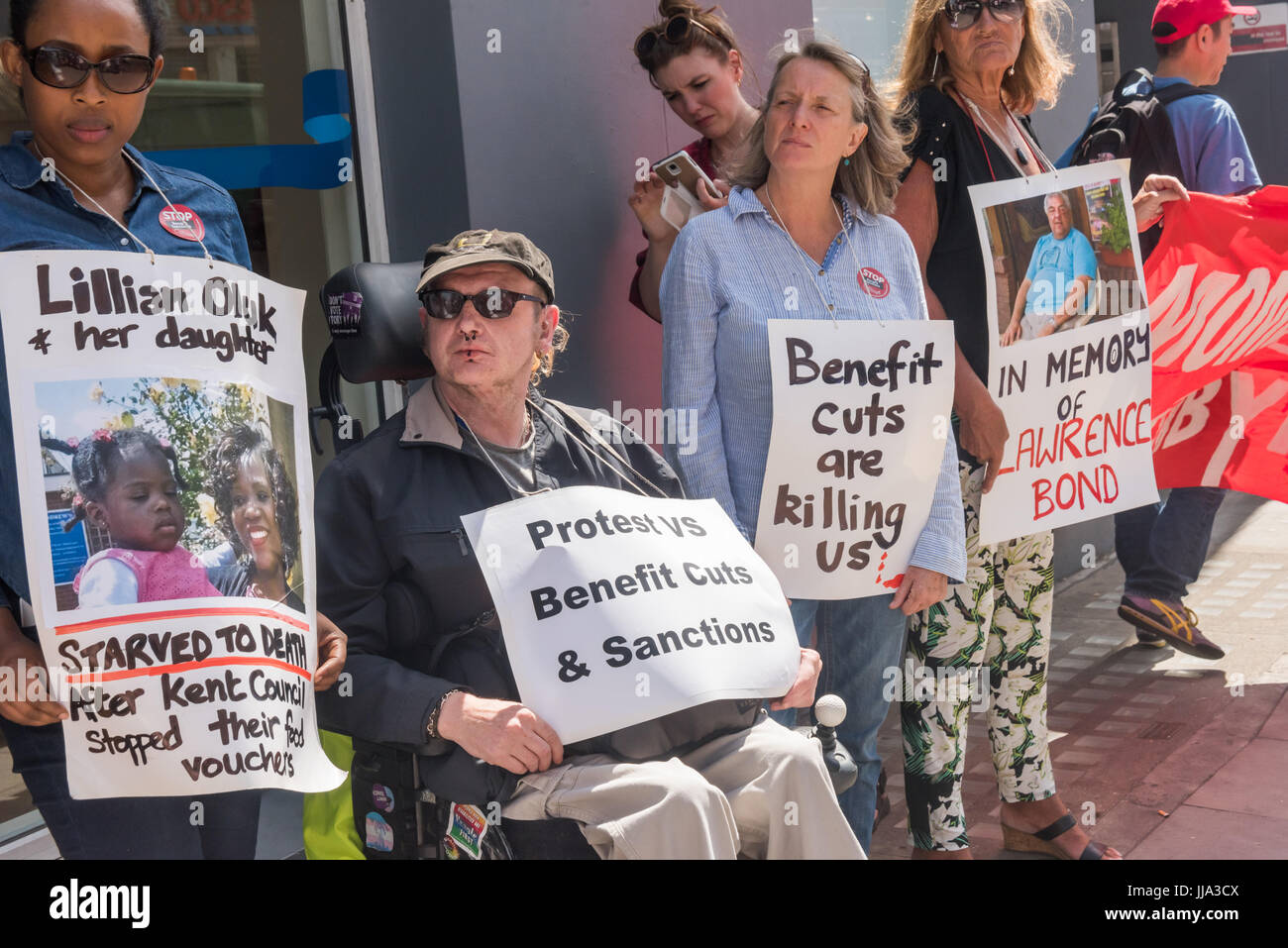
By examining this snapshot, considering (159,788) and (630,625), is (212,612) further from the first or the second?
(630,625)

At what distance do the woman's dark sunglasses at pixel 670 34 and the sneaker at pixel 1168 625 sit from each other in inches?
130

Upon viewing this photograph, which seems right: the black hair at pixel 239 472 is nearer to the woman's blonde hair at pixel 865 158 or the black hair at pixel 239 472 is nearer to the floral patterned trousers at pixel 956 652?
the woman's blonde hair at pixel 865 158

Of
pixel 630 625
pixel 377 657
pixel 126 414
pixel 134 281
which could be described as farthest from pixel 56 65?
pixel 630 625

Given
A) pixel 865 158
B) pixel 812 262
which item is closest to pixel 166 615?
pixel 812 262

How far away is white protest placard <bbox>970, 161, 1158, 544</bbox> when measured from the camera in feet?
12.0

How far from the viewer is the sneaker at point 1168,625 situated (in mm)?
5719

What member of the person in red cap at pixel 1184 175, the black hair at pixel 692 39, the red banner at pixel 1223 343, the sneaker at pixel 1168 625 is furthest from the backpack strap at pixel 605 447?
the sneaker at pixel 1168 625

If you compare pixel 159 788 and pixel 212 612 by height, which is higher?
pixel 212 612

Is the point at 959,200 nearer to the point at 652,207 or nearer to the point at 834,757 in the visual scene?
the point at 652,207

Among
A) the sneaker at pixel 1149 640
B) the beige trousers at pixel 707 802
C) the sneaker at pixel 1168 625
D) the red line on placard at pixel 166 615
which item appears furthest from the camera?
the sneaker at pixel 1149 640

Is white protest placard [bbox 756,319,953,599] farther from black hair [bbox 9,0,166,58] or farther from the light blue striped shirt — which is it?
black hair [bbox 9,0,166,58]

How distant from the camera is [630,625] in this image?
2.51 meters

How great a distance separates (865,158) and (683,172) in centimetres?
57
